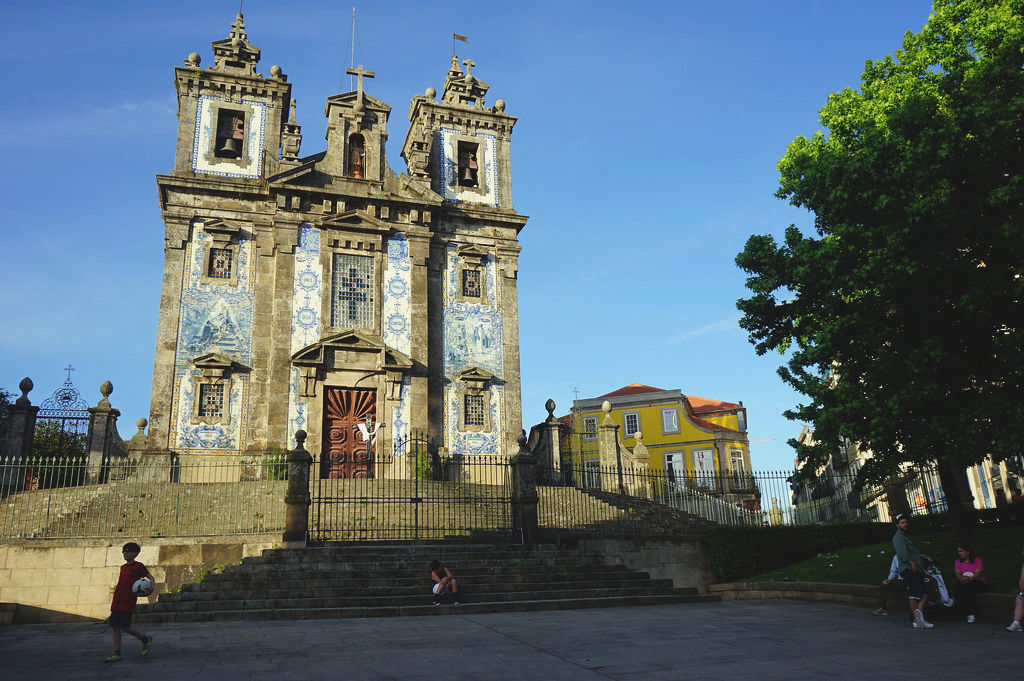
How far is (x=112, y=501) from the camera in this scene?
58.4 feet

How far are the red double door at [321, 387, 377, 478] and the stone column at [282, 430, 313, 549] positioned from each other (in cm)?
783

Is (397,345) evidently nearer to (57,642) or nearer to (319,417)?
(319,417)

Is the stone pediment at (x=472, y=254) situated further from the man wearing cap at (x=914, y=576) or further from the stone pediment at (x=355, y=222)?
the man wearing cap at (x=914, y=576)

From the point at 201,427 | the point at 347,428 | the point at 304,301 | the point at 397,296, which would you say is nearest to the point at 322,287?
A: the point at 304,301

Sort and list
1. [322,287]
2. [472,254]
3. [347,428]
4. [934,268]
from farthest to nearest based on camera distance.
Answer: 1. [472,254]
2. [322,287]
3. [347,428]
4. [934,268]

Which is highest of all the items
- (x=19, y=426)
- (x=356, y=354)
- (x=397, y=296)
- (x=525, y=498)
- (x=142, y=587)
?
(x=397, y=296)

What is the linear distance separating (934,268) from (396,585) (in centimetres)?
1103

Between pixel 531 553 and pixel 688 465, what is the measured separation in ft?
127

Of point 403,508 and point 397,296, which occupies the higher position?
point 397,296

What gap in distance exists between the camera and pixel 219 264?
2525cm

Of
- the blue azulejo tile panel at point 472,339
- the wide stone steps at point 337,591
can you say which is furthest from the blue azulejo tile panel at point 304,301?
the wide stone steps at point 337,591

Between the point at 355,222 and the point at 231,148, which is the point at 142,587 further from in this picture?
the point at 231,148

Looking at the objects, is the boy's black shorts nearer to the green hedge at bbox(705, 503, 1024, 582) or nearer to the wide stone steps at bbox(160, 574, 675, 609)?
the wide stone steps at bbox(160, 574, 675, 609)

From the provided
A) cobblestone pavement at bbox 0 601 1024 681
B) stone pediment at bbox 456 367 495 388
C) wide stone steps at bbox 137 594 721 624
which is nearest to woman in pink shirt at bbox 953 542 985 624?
cobblestone pavement at bbox 0 601 1024 681
